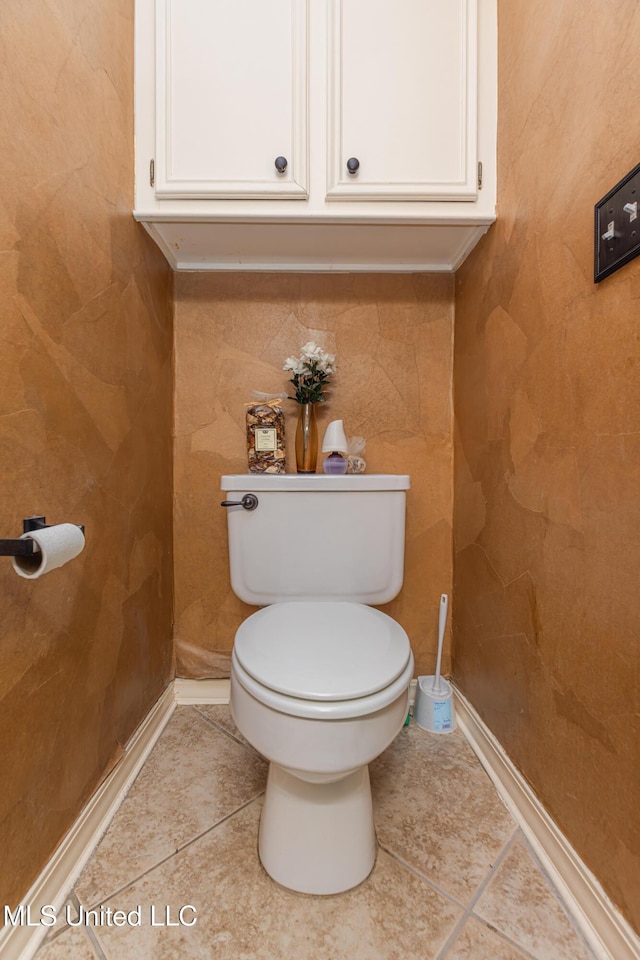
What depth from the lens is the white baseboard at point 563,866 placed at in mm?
687

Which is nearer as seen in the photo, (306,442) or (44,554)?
(44,554)

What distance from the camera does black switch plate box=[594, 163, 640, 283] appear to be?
644mm

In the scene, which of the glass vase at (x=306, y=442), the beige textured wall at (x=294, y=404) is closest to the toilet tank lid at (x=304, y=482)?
the glass vase at (x=306, y=442)

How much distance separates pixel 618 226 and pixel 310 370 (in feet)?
2.55

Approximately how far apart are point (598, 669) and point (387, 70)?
140 cm

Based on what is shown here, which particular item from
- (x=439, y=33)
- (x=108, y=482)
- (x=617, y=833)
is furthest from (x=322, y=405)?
(x=617, y=833)

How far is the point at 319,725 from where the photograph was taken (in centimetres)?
70

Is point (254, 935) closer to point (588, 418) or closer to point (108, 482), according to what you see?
point (108, 482)

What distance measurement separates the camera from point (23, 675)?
2.32 ft

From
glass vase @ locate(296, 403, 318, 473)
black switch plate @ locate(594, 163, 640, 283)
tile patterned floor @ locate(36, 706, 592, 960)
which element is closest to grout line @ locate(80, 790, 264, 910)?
tile patterned floor @ locate(36, 706, 592, 960)

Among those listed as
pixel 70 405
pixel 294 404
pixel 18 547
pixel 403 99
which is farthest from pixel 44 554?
pixel 403 99

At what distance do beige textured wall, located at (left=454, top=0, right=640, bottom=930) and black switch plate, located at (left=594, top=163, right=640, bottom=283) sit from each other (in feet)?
0.10

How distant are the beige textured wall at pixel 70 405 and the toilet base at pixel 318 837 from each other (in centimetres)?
42

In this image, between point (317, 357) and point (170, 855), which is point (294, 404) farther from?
point (170, 855)
